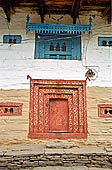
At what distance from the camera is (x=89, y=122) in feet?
21.4

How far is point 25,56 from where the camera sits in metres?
6.79

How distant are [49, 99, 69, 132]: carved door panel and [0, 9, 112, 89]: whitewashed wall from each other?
0.80 m

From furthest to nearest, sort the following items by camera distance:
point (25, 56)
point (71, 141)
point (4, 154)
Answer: point (25, 56)
point (71, 141)
point (4, 154)

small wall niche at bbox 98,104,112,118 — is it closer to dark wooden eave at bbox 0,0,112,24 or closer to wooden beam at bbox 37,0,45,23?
dark wooden eave at bbox 0,0,112,24

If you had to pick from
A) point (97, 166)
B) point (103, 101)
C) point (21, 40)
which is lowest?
point (97, 166)

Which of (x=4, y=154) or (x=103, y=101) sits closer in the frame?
(x=4, y=154)

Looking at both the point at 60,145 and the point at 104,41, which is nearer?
the point at 60,145

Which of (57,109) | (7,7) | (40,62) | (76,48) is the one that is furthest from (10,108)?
(7,7)

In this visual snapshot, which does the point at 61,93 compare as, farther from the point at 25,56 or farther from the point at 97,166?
the point at 97,166

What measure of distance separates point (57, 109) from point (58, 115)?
0.18m

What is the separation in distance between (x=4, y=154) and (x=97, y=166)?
7.64ft

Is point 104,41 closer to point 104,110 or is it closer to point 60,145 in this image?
point 104,110

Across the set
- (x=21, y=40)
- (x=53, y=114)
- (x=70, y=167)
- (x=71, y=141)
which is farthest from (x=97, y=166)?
(x=21, y=40)

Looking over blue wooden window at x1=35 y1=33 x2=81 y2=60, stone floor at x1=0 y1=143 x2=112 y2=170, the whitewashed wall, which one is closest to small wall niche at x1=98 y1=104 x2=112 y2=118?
the whitewashed wall
